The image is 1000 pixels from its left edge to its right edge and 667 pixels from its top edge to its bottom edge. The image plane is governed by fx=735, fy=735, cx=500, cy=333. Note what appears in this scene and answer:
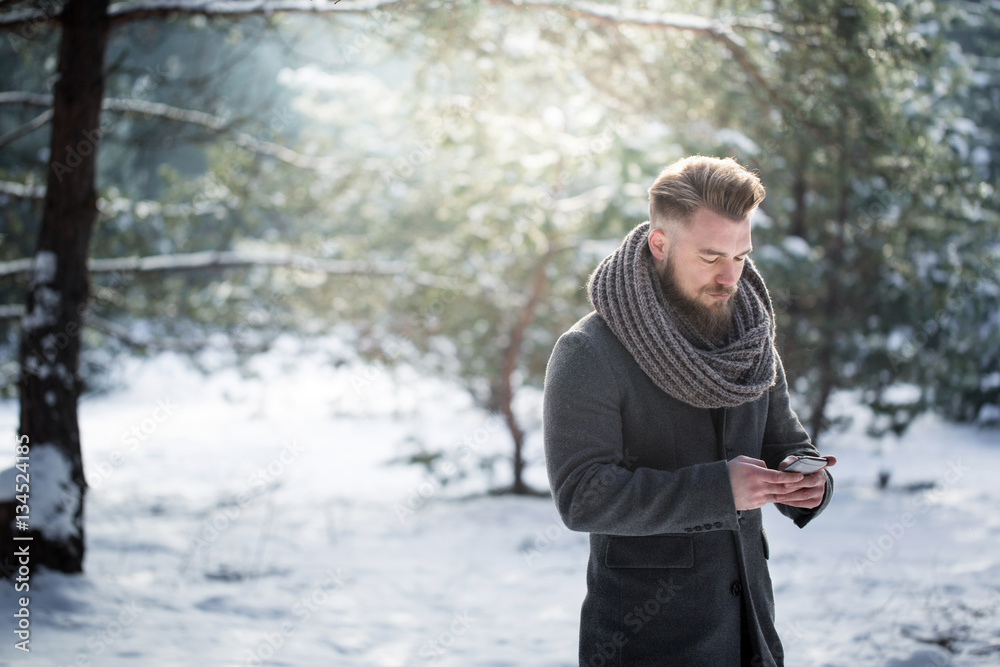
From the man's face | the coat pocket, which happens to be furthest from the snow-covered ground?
the man's face

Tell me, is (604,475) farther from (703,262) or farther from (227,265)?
(227,265)

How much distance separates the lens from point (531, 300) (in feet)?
22.3

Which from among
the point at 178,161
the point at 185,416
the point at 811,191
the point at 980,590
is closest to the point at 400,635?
the point at 980,590

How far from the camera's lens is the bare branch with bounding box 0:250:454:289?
5.32 metres

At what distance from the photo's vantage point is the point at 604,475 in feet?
5.24

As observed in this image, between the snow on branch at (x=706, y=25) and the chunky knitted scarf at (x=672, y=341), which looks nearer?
the chunky knitted scarf at (x=672, y=341)

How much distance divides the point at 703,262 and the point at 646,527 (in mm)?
636

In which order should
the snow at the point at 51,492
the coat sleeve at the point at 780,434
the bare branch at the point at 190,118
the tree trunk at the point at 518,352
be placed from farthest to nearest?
the tree trunk at the point at 518,352 → the bare branch at the point at 190,118 → the snow at the point at 51,492 → the coat sleeve at the point at 780,434

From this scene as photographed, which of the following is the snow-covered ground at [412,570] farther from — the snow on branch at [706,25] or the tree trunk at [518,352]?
the snow on branch at [706,25]

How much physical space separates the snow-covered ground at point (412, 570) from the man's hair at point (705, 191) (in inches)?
106

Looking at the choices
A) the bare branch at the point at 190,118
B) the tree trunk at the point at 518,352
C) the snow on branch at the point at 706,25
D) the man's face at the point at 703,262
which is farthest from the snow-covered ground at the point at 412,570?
the snow on branch at the point at 706,25

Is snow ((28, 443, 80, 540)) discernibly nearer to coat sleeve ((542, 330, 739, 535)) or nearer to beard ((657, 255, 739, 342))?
coat sleeve ((542, 330, 739, 535))

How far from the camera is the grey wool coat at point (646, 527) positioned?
1646 millimetres

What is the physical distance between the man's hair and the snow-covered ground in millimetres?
2692
